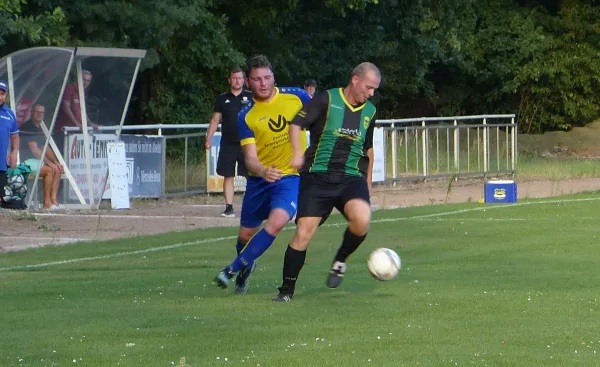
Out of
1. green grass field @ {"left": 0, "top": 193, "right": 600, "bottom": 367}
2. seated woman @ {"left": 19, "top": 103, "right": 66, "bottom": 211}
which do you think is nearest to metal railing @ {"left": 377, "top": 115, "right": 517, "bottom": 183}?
seated woman @ {"left": 19, "top": 103, "right": 66, "bottom": 211}

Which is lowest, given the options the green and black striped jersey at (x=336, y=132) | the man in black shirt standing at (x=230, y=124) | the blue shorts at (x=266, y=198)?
the blue shorts at (x=266, y=198)

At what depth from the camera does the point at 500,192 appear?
20453 millimetres

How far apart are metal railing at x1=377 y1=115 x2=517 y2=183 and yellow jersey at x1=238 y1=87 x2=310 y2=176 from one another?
15.2 m

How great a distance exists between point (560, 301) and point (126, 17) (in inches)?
652

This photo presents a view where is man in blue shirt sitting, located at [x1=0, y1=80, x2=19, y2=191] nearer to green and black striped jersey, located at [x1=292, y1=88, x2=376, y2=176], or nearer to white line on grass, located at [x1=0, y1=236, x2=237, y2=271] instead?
white line on grass, located at [x1=0, y1=236, x2=237, y2=271]

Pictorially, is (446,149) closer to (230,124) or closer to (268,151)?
(230,124)

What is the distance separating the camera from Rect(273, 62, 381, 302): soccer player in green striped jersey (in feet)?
30.5

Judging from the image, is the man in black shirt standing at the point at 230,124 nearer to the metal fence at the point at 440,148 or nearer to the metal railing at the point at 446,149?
the metal fence at the point at 440,148

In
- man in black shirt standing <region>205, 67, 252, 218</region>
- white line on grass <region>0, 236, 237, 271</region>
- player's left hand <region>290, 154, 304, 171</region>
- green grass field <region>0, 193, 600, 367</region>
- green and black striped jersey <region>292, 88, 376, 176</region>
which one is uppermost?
man in black shirt standing <region>205, 67, 252, 218</region>

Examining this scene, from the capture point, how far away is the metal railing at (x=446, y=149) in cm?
2516

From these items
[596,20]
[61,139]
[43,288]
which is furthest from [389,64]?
[43,288]

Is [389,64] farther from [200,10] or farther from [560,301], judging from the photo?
[560,301]

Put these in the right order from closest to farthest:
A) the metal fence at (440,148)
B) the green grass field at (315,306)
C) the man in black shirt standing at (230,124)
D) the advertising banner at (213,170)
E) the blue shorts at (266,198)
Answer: the green grass field at (315,306)
the blue shorts at (266,198)
the man in black shirt standing at (230,124)
the advertising banner at (213,170)
the metal fence at (440,148)

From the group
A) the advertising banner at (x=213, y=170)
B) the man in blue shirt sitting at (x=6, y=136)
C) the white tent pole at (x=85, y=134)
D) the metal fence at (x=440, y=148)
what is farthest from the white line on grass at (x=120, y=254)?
the metal fence at (x=440, y=148)
